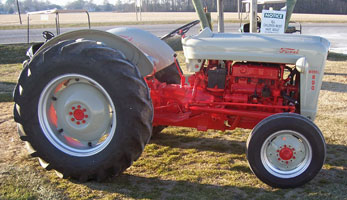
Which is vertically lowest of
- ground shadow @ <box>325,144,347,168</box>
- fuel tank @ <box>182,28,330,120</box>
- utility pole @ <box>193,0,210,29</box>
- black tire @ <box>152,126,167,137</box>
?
ground shadow @ <box>325,144,347,168</box>

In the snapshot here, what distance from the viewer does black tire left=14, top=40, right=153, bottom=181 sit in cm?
306

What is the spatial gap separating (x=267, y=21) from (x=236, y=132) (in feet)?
10.6

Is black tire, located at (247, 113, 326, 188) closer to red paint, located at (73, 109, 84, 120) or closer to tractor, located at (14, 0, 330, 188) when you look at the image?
tractor, located at (14, 0, 330, 188)

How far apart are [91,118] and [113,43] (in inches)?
30.5

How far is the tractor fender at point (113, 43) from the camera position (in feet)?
11.5

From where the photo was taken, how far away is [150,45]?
4320 mm

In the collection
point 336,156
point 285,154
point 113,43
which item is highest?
point 113,43

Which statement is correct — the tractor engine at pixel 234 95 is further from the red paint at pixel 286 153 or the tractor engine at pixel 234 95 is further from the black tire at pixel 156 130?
the black tire at pixel 156 130

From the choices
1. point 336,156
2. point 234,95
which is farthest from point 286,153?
point 336,156

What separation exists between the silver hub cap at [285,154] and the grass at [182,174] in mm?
181

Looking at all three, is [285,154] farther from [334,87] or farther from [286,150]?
[334,87]

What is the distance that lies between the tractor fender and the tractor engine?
24.4 inches

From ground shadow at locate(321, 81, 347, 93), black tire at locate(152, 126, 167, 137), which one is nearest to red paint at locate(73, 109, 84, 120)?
black tire at locate(152, 126, 167, 137)

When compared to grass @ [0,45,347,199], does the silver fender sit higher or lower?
higher
